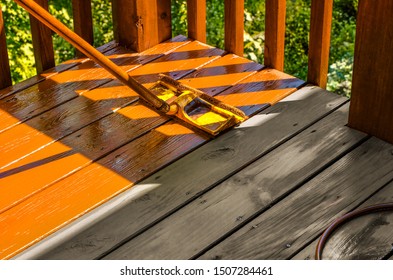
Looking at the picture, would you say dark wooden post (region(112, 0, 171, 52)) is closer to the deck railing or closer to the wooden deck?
the deck railing

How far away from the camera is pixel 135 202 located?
8.36 ft

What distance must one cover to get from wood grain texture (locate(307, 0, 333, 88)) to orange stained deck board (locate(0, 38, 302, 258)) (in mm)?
76

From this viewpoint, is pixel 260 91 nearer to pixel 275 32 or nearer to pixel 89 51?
pixel 275 32

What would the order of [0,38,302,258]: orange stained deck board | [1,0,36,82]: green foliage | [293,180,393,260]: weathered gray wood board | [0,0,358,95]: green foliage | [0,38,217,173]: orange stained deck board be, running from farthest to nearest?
[0,0,358,95]: green foliage < [1,0,36,82]: green foliage < [0,38,217,173]: orange stained deck board < [0,38,302,258]: orange stained deck board < [293,180,393,260]: weathered gray wood board

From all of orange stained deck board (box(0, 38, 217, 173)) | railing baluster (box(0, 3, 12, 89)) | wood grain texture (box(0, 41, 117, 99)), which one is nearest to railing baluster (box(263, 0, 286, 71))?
orange stained deck board (box(0, 38, 217, 173))

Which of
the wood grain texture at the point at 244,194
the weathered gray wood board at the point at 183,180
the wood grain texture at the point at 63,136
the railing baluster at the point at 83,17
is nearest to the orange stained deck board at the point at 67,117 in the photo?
the wood grain texture at the point at 63,136

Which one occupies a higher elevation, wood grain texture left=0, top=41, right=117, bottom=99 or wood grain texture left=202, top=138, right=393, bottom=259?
wood grain texture left=0, top=41, right=117, bottom=99

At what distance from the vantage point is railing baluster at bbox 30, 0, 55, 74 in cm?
318

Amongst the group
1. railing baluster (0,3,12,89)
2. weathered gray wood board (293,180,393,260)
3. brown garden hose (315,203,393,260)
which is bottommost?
weathered gray wood board (293,180,393,260)

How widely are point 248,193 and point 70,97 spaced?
0.91 metres

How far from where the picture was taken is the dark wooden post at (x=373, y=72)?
2.56m


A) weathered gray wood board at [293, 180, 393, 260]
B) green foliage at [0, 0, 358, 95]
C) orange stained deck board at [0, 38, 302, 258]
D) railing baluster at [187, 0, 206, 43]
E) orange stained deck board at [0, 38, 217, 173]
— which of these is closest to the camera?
weathered gray wood board at [293, 180, 393, 260]

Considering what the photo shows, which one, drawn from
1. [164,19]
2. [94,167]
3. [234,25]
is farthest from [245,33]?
[94,167]
